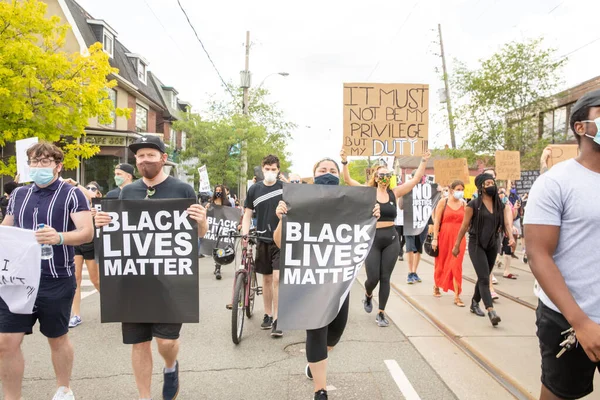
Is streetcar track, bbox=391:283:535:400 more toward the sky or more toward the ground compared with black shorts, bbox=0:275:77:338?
more toward the ground

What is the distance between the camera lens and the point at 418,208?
10.3 metres

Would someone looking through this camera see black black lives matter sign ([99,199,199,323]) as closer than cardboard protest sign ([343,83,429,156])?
Yes

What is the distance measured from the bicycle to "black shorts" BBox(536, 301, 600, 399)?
3.36 meters

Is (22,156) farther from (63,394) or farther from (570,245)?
(570,245)

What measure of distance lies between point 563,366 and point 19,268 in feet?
10.7

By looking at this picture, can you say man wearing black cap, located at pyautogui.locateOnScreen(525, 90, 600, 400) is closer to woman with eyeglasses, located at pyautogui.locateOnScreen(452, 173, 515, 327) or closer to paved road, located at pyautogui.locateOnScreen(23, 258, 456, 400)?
paved road, located at pyautogui.locateOnScreen(23, 258, 456, 400)

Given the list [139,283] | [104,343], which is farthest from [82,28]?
[139,283]

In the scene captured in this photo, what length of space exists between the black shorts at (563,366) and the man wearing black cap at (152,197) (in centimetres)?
224

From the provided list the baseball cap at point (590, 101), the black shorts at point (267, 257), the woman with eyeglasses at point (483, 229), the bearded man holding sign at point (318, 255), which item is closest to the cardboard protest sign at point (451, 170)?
the woman with eyeglasses at point (483, 229)

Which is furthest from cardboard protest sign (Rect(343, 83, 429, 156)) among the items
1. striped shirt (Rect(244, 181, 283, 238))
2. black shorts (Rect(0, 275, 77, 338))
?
black shorts (Rect(0, 275, 77, 338))

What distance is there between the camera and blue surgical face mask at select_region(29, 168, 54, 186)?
351cm

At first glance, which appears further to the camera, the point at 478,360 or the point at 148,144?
the point at 478,360

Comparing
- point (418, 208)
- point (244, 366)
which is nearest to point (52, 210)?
point (244, 366)

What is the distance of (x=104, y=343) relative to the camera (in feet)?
17.7
